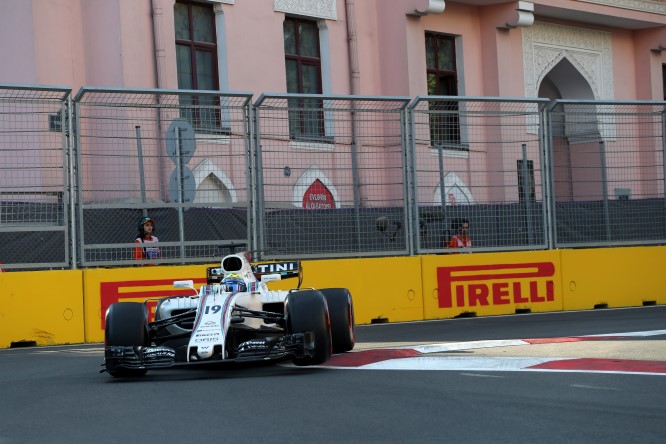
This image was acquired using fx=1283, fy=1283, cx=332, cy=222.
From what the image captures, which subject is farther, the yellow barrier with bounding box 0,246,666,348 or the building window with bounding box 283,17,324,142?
the building window with bounding box 283,17,324,142

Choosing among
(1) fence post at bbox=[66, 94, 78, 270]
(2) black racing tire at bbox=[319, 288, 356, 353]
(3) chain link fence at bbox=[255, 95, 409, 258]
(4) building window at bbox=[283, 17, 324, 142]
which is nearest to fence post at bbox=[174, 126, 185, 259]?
(3) chain link fence at bbox=[255, 95, 409, 258]

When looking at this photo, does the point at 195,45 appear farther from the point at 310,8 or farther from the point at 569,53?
the point at 569,53

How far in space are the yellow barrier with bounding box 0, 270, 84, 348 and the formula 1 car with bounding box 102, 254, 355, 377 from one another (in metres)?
3.72

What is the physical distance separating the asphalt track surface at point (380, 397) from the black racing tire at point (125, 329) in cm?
17

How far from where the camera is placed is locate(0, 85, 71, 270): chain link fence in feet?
46.2

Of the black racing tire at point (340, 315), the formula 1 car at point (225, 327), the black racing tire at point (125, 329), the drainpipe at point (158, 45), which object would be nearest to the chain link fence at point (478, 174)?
the black racing tire at point (340, 315)

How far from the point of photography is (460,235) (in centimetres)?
1662

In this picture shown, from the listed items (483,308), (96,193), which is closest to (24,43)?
(96,193)

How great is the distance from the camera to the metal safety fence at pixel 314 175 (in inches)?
569

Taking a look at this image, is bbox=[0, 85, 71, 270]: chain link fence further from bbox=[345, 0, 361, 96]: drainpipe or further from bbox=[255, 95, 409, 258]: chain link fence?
bbox=[345, 0, 361, 96]: drainpipe

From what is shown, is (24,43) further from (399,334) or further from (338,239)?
(399,334)

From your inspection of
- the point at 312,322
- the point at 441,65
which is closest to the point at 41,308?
the point at 312,322

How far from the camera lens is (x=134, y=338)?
9.88 m

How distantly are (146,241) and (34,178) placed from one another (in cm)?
146
